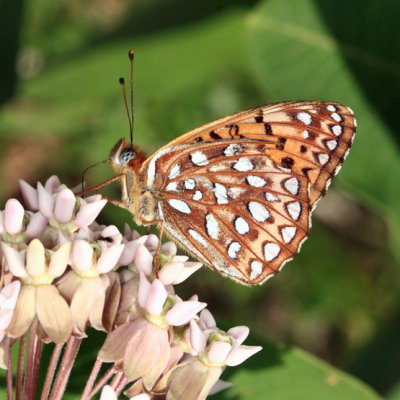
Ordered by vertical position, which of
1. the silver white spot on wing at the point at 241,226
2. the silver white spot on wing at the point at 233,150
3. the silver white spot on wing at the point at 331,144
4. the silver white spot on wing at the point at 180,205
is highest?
the silver white spot on wing at the point at 331,144

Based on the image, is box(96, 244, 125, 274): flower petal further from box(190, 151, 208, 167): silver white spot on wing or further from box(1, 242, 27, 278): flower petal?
box(190, 151, 208, 167): silver white spot on wing

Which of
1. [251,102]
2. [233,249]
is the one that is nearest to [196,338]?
[233,249]

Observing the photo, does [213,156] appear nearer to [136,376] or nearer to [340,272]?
[136,376]

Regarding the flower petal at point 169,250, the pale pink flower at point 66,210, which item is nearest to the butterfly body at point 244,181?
the flower petal at point 169,250

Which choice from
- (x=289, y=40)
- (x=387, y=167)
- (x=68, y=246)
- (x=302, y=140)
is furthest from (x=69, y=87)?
(x=68, y=246)

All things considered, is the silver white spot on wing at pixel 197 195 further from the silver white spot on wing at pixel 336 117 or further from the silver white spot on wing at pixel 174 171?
the silver white spot on wing at pixel 336 117

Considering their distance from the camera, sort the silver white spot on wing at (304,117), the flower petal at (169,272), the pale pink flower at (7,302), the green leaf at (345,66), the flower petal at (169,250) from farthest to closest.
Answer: the green leaf at (345,66) → the silver white spot on wing at (304,117) → the flower petal at (169,250) → the flower petal at (169,272) → the pale pink flower at (7,302)

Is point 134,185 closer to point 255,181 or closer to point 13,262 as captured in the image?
point 255,181
